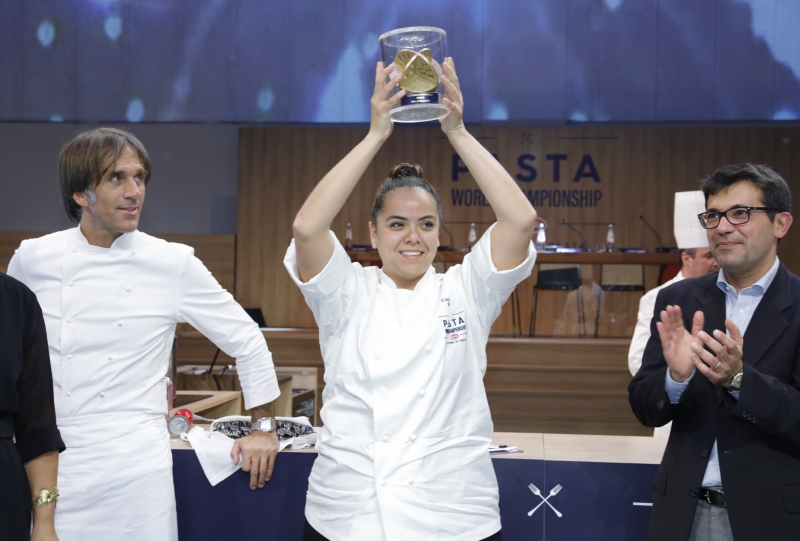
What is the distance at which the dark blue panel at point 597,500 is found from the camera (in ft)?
6.23

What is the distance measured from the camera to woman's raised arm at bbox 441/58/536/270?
4.80ft

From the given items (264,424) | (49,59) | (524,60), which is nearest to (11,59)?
(49,59)

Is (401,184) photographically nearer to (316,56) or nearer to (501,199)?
(501,199)

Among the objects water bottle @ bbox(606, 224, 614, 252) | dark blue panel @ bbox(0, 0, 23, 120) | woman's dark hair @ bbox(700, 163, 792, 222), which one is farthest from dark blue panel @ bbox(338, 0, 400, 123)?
woman's dark hair @ bbox(700, 163, 792, 222)

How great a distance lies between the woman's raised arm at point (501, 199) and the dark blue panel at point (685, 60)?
5097 millimetres

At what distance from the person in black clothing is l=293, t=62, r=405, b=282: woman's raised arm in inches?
19.5

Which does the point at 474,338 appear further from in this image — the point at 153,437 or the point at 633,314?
the point at 633,314

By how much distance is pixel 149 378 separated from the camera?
5.58 feet

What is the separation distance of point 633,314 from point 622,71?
2386 mm

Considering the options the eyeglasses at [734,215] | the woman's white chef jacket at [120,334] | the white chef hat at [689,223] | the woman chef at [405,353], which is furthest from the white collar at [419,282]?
the white chef hat at [689,223]

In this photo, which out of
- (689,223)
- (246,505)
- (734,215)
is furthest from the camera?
(689,223)

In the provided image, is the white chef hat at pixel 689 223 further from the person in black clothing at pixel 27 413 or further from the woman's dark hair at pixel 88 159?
the person in black clothing at pixel 27 413

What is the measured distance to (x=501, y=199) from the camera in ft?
4.82

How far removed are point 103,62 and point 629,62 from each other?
14.7ft
